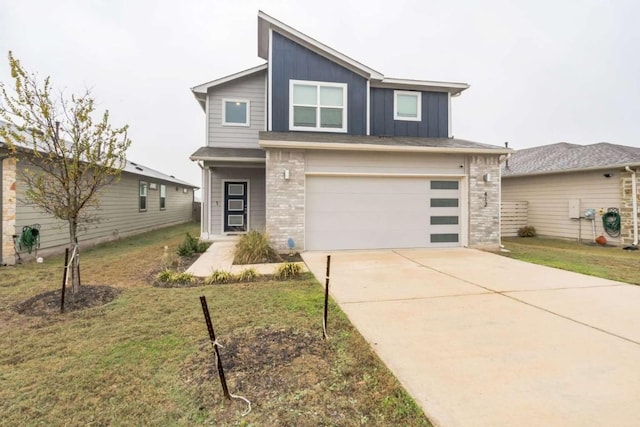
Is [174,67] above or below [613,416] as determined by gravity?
above

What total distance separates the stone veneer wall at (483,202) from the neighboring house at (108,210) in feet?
32.5

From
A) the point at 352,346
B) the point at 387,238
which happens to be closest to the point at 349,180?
the point at 387,238

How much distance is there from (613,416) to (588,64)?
69.8 ft

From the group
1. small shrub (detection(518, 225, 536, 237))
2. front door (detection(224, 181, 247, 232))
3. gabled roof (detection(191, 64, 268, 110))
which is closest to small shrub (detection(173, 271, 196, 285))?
front door (detection(224, 181, 247, 232))

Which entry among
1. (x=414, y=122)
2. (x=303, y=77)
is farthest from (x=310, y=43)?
(x=414, y=122)

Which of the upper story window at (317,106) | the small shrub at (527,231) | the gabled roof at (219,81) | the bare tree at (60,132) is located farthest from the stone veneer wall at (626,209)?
the bare tree at (60,132)

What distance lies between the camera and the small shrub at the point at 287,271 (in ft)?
19.6

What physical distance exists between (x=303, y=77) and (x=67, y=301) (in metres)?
8.81

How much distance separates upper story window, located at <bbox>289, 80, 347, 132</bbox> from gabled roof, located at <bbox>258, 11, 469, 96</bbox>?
32.6 inches

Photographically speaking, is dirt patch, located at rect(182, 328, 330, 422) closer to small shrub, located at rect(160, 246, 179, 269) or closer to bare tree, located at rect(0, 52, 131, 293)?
bare tree, located at rect(0, 52, 131, 293)

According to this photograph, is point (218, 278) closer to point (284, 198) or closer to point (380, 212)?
point (284, 198)

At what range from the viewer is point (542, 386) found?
7.86ft

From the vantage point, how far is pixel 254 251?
293 inches

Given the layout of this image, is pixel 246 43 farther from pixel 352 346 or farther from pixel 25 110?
pixel 352 346
